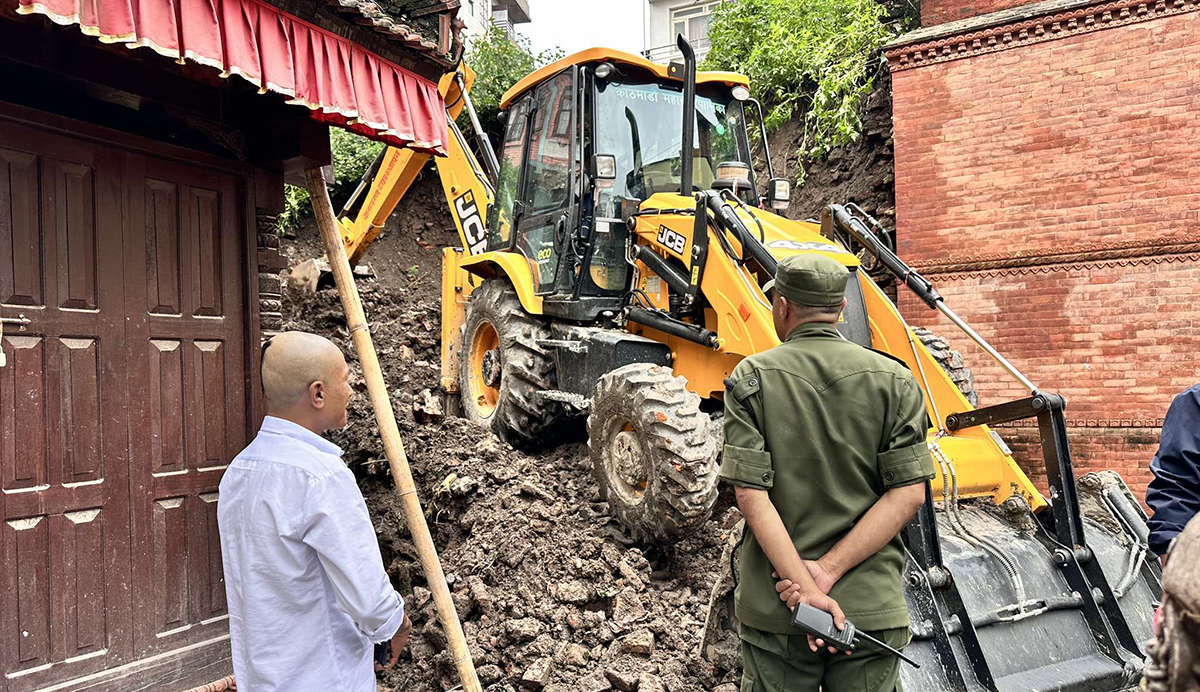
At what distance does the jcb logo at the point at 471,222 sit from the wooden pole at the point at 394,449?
4.04 m

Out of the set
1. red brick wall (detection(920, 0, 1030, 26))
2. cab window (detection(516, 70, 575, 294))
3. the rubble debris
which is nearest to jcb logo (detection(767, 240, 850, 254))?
cab window (detection(516, 70, 575, 294))

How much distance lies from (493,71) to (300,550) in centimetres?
1508

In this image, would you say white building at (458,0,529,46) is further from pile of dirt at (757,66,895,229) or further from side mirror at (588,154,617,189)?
side mirror at (588,154,617,189)

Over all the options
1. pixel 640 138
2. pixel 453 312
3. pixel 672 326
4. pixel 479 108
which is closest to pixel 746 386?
pixel 672 326

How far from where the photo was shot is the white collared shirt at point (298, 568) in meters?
2.38

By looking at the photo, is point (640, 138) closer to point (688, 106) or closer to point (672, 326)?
point (688, 106)

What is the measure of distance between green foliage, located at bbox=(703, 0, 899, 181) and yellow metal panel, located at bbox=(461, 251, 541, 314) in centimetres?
486

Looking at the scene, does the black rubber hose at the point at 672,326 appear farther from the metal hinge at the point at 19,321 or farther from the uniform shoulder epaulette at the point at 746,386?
the metal hinge at the point at 19,321

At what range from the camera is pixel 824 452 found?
2672 mm

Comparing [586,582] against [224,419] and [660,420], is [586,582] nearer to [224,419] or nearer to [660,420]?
[660,420]

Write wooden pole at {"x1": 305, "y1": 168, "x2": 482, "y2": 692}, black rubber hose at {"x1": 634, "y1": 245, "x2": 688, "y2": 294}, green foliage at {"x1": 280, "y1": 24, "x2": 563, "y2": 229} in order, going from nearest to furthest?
Answer: wooden pole at {"x1": 305, "y1": 168, "x2": 482, "y2": 692} → black rubber hose at {"x1": 634, "y1": 245, "x2": 688, "y2": 294} → green foliage at {"x1": 280, "y1": 24, "x2": 563, "y2": 229}

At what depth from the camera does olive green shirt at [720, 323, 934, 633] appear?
105 inches

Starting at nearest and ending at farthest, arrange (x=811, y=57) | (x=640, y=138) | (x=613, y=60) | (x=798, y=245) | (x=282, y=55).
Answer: (x=282, y=55)
(x=798, y=245)
(x=613, y=60)
(x=640, y=138)
(x=811, y=57)

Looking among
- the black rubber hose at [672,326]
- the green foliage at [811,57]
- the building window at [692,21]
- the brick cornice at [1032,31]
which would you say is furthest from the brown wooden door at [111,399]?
the building window at [692,21]
